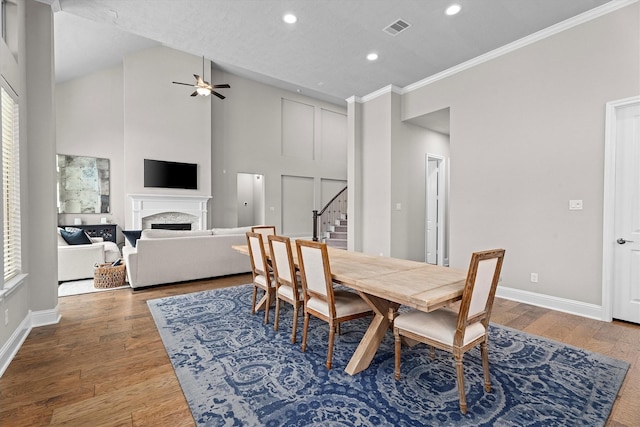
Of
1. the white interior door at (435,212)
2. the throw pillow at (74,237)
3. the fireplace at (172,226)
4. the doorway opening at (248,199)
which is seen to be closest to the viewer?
the throw pillow at (74,237)

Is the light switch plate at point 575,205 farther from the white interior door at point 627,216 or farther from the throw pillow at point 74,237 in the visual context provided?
the throw pillow at point 74,237

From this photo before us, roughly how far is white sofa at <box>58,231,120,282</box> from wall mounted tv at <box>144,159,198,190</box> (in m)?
2.47

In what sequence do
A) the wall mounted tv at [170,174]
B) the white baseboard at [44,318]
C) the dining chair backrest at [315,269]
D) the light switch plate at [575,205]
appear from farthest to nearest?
1. the wall mounted tv at [170,174]
2. the light switch plate at [575,205]
3. the white baseboard at [44,318]
4. the dining chair backrest at [315,269]

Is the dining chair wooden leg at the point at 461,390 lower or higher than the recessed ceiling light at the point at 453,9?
lower

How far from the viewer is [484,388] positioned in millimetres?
1887

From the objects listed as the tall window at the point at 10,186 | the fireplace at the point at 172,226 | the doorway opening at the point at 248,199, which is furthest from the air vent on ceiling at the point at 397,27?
the doorway opening at the point at 248,199

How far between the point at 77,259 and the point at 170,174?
3051 mm

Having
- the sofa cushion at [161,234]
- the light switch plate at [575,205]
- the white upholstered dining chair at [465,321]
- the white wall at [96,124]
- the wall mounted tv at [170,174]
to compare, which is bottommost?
the white upholstered dining chair at [465,321]

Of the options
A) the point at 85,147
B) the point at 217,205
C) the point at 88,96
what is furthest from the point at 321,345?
the point at 88,96

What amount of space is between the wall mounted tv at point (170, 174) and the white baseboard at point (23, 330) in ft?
14.7

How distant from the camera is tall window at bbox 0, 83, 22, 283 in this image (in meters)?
2.41

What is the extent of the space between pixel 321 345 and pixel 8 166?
3.06 meters

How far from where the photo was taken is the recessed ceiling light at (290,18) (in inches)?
130

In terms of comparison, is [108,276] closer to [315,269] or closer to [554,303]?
[315,269]
